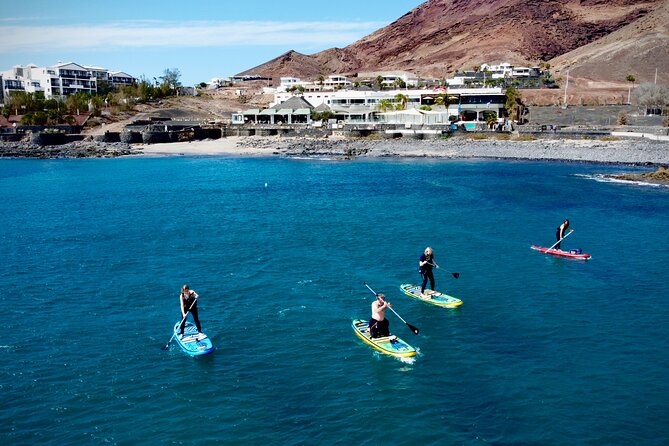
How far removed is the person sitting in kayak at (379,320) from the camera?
19250mm

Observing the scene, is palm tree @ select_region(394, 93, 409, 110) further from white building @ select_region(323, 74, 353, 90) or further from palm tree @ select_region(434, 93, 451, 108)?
white building @ select_region(323, 74, 353, 90)

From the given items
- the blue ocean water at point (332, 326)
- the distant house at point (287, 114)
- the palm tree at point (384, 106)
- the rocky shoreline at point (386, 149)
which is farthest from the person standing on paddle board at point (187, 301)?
the distant house at point (287, 114)

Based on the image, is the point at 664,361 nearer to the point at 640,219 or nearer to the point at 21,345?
the point at 21,345

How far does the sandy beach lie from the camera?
72188 millimetres

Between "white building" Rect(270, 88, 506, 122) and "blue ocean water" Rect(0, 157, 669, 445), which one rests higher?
"white building" Rect(270, 88, 506, 122)

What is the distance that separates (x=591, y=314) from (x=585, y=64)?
144229 millimetres

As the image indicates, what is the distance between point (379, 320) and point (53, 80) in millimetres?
156414

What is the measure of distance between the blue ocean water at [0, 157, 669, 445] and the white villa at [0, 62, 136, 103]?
12137 centimetres

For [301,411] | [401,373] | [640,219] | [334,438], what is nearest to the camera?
[334,438]

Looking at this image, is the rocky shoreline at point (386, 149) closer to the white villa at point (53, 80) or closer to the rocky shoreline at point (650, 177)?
the rocky shoreline at point (650, 177)

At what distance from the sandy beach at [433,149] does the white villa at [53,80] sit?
66.7m

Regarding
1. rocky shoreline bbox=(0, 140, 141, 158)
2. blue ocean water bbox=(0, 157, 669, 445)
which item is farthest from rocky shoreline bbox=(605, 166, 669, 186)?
rocky shoreline bbox=(0, 140, 141, 158)

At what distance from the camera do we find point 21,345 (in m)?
20.2

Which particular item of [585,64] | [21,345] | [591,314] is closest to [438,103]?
[585,64]
